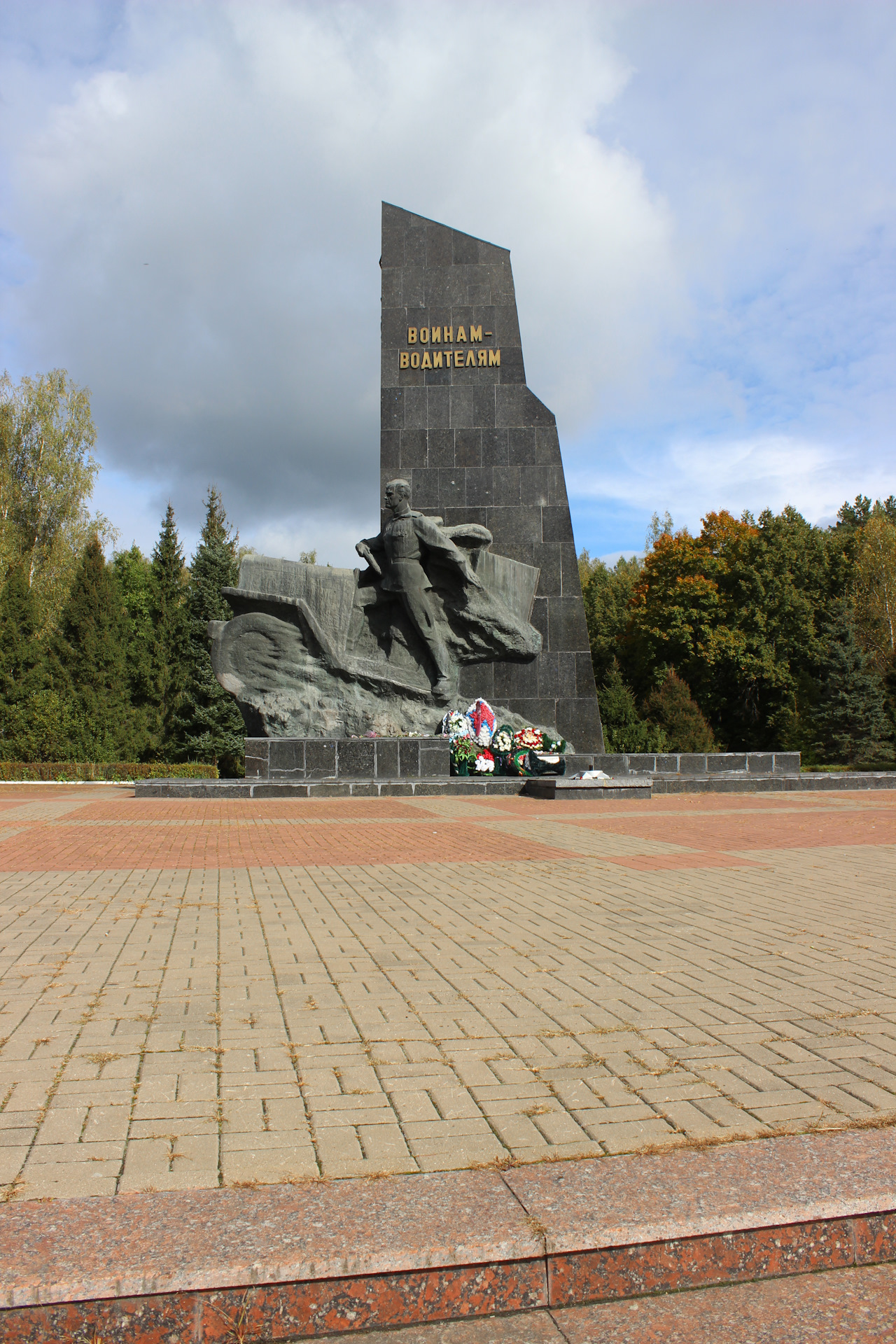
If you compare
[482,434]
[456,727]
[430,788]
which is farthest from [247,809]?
[482,434]

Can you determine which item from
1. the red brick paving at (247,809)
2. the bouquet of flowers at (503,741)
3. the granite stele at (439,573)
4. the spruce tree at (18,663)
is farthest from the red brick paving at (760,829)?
the spruce tree at (18,663)

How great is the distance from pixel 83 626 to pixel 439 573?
1547cm

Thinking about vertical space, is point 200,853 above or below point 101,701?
below

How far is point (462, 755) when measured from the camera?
47.8 ft

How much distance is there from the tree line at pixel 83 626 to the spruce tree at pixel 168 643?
0.15 feet

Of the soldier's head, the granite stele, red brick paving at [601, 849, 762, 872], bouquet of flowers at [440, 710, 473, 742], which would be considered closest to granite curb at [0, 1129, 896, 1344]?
red brick paving at [601, 849, 762, 872]

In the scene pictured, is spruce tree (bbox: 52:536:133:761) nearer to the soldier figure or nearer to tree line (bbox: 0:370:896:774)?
tree line (bbox: 0:370:896:774)

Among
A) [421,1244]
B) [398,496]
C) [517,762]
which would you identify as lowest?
[421,1244]

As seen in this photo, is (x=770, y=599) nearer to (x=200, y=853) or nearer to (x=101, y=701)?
(x=101, y=701)

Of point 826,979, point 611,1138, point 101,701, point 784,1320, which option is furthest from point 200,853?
point 101,701

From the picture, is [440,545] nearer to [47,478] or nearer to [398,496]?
[398,496]

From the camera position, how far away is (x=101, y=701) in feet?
86.1

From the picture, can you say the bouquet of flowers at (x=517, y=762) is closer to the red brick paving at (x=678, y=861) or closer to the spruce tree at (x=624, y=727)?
the red brick paving at (x=678, y=861)

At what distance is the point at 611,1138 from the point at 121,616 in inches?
1123
